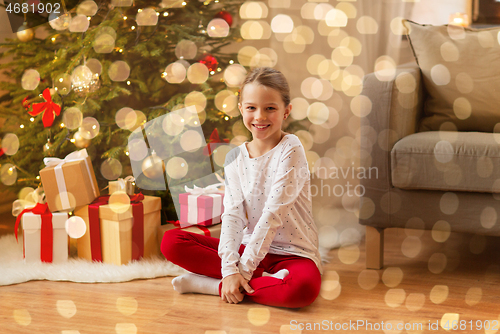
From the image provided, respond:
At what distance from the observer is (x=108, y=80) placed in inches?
67.4

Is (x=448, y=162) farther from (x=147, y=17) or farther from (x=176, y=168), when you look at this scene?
(x=147, y=17)

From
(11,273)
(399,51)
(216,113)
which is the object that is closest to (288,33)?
(399,51)

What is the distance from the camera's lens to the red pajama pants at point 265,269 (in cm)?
112

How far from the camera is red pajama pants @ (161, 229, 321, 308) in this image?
112cm

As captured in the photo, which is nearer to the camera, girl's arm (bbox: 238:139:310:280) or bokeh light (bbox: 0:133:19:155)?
girl's arm (bbox: 238:139:310:280)

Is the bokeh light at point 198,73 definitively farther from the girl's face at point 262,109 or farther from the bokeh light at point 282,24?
the bokeh light at point 282,24

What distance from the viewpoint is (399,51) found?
88.1 inches

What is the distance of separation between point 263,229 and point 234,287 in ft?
0.54

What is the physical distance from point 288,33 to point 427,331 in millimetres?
1588

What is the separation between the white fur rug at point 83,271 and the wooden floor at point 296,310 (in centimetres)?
3

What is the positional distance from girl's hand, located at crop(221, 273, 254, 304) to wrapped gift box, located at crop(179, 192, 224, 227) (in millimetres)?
384

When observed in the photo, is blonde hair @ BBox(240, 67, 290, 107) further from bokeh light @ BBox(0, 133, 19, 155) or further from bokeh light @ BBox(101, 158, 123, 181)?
bokeh light @ BBox(0, 133, 19, 155)

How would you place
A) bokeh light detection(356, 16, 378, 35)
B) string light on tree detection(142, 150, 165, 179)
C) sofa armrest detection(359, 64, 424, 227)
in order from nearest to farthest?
sofa armrest detection(359, 64, 424, 227) → string light on tree detection(142, 150, 165, 179) → bokeh light detection(356, 16, 378, 35)

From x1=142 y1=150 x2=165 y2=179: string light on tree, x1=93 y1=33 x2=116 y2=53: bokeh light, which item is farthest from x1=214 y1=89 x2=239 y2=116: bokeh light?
x1=93 y1=33 x2=116 y2=53: bokeh light
